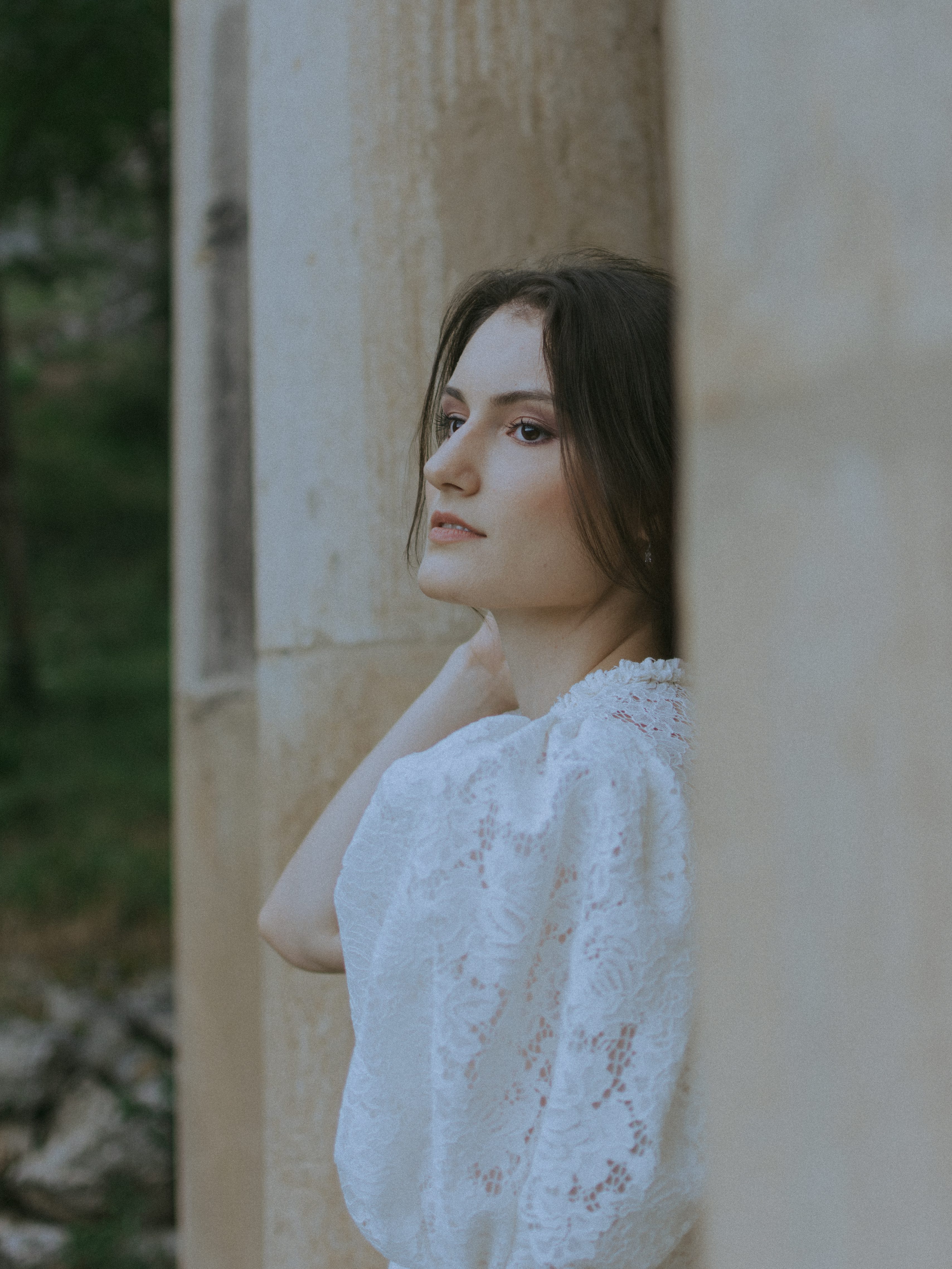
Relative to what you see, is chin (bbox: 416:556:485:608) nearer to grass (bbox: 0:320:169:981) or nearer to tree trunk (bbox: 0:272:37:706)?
grass (bbox: 0:320:169:981)

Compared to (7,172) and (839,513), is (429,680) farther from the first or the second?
(7,172)

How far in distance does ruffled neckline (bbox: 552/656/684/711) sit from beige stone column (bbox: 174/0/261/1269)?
80.2 inches

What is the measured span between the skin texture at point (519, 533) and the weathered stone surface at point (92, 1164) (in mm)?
3823

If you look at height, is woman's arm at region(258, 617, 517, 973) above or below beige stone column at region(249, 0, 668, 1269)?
below

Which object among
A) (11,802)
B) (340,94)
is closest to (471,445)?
(340,94)

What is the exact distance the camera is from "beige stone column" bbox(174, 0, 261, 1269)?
11.0 ft

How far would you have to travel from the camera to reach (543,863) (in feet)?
4.04

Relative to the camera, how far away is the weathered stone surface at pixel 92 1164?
4609 mm

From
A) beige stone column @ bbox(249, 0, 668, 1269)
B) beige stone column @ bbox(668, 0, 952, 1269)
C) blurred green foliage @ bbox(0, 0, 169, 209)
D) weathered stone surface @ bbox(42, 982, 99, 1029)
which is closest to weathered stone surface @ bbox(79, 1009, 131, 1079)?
weathered stone surface @ bbox(42, 982, 99, 1029)

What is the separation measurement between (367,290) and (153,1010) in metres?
4.50

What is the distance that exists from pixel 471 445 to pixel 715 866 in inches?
34.2

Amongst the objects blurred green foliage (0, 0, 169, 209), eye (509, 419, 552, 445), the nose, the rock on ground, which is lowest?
the rock on ground

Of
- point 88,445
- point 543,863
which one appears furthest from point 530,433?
point 88,445

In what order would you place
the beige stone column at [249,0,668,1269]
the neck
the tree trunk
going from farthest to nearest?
1. the tree trunk
2. the beige stone column at [249,0,668,1269]
3. the neck
